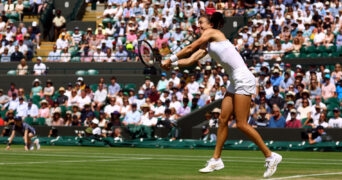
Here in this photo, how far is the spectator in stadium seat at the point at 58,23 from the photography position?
124 feet

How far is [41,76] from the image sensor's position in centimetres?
3281

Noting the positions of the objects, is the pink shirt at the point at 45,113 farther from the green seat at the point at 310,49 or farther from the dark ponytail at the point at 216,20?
the dark ponytail at the point at 216,20

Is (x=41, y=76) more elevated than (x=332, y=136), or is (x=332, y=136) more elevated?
(x=41, y=76)

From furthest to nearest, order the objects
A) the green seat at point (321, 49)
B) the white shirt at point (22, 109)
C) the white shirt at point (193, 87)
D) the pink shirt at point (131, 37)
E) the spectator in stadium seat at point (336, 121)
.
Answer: the pink shirt at point (131, 37) → the white shirt at point (22, 109) → the white shirt at point (193, 87) → the green seat at point (321, 49) → the spectator in stadium seat at point (336, 121)

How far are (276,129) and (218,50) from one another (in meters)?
12.5

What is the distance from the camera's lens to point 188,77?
2953 cm

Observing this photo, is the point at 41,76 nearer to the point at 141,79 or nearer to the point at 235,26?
the point at 141,79

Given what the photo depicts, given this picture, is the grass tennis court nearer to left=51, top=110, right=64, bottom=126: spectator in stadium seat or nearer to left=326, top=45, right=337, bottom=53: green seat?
left=51, top=110, right=64, bottom=126: spectator in stadium seat

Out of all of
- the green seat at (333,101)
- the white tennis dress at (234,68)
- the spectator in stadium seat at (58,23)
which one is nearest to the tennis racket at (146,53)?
the white tennis dress at (234,68)

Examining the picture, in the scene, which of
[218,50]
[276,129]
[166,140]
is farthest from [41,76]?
[218,50]

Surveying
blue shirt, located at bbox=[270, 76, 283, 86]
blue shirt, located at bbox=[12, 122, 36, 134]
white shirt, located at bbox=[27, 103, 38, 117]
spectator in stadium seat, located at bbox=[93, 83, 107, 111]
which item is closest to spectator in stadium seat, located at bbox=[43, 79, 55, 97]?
white shirt, located at bbox=[27, 103, 38, 117]

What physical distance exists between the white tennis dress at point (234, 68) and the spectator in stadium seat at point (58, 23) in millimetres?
26148

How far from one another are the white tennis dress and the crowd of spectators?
12033 millimetres

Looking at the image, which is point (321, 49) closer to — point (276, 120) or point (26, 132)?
point (276, 120)
